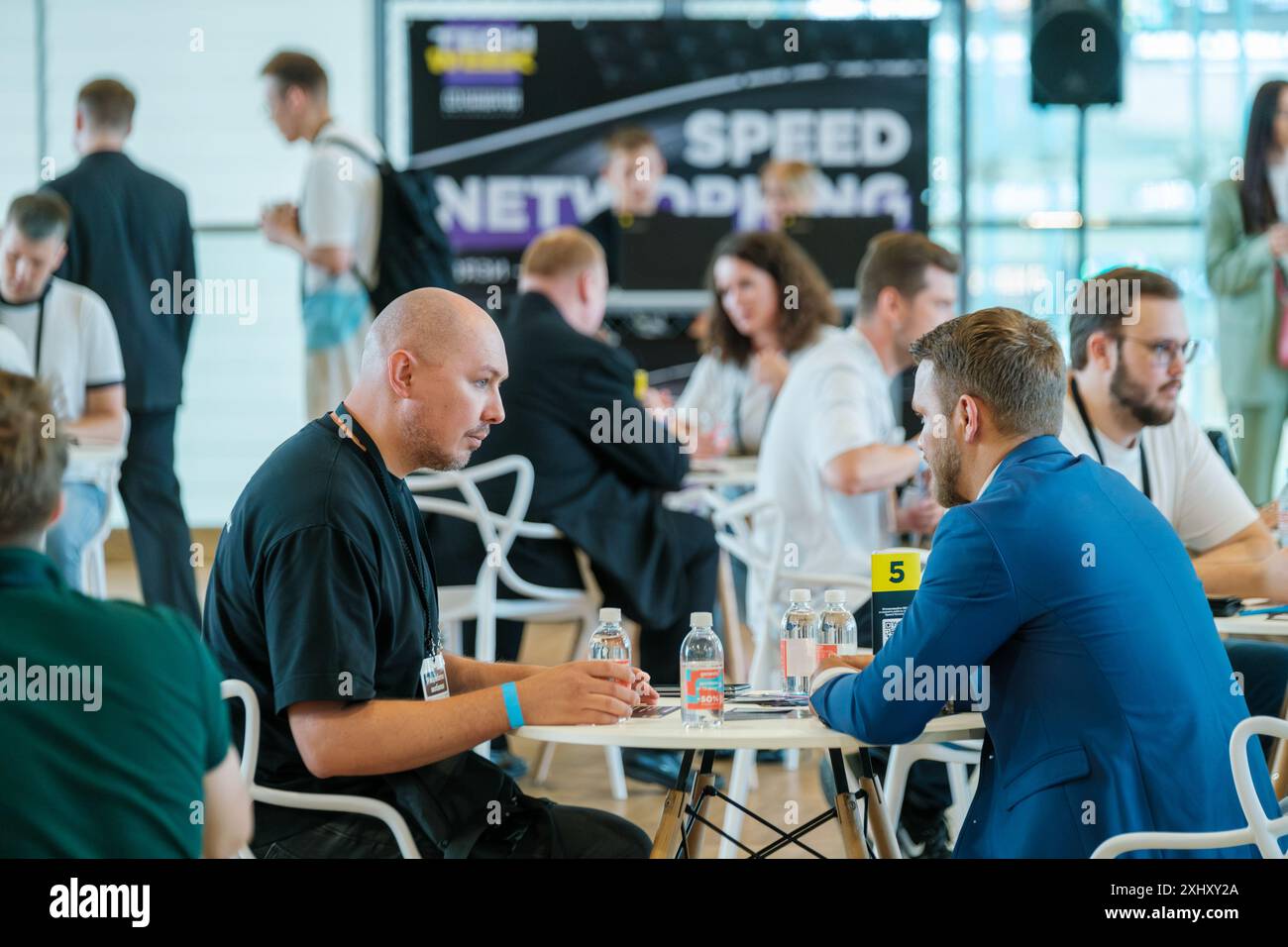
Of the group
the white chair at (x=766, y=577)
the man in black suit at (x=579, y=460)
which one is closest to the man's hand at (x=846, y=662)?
the white chair at (x=766, y=577)

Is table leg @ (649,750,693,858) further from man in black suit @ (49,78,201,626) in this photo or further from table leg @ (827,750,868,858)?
man in black suit @ (49,78,201,626)

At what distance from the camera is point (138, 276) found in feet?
15.9

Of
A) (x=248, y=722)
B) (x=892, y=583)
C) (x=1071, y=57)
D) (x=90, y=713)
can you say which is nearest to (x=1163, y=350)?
(x=892, y=583)

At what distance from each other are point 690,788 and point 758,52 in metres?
5.91

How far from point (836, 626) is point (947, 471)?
410 mm

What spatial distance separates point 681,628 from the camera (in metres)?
4.28

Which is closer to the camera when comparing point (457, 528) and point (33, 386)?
point (33, 386)

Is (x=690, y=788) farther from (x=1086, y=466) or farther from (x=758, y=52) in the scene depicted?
(x=758, y=52)

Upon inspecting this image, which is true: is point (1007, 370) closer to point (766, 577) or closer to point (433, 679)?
point (433, 679)

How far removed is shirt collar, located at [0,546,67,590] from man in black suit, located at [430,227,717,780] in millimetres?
2417
